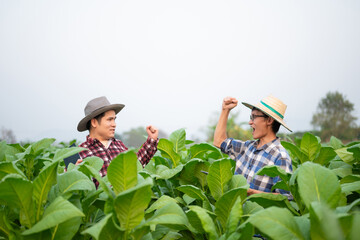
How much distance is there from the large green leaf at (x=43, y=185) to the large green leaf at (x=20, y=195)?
4 centimetres

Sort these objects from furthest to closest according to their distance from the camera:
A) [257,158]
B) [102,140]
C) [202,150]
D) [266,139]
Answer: [102,140] → [266,139] → [257,158] → [202,150]

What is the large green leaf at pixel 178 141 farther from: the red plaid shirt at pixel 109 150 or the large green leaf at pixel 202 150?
the red plaid shirt at pixel 109 150

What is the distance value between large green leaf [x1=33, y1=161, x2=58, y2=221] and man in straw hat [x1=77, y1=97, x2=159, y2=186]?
189 cm

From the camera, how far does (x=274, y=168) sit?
6.02 ft

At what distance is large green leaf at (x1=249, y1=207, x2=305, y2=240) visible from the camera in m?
1.18

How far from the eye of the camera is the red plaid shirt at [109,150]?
11.1 ft

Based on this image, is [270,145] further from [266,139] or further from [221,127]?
[221,127]

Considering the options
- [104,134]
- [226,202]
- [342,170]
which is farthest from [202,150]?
[104,134]

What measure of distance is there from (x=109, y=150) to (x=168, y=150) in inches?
52.7

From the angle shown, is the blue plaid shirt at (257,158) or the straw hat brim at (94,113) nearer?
the blue plaid shirt at (257,158)

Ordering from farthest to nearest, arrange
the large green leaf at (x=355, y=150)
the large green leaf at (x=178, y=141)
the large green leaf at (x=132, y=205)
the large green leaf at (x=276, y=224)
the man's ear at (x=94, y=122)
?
the man's ear at (x=94, y=122) → the large green leaf at (x=178, y=141) → the large green leaf at (x=355, y=150) → the large green leaf at (x=132, y=205) → the large green leaf at (x=276, y=224)

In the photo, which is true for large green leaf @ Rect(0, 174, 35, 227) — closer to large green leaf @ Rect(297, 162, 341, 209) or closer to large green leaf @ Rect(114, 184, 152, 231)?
large green leaf @ Rect(114, 184, 152, 231)

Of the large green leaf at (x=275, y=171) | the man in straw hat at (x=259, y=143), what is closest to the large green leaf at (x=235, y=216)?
the large green leaf at (x=275, y=171)

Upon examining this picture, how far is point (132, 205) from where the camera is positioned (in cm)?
135
